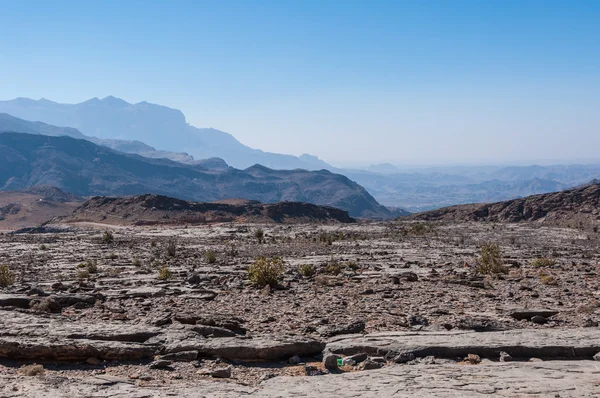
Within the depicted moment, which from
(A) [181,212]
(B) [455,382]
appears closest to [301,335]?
(B) [455,382]

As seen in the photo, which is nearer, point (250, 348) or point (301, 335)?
point (250, 348)

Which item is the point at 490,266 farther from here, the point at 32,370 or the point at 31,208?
the point at 31,208

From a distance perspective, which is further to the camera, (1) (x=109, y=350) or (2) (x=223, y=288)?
(2) (x=223, y=288)

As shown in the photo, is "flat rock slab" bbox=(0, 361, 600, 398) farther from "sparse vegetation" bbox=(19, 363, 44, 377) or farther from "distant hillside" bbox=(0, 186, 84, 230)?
"distant hillside" bbox=(0, 186, 84, 230)

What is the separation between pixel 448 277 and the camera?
16.9 metres

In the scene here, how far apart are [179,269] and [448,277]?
10.5 m

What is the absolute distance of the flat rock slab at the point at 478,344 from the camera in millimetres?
8422

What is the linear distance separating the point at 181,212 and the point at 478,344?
7257 cm

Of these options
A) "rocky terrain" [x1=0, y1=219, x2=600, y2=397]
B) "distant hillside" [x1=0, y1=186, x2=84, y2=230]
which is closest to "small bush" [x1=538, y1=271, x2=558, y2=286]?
"rocky terrain" [x1=0, y1=219, x2=600, y2=397]

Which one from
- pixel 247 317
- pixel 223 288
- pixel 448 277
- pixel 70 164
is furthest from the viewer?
pixel 70 164

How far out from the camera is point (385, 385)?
23.1 feet

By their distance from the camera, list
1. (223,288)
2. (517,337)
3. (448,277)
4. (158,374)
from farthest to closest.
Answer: (448,277)
(223,288)
(517,337)
(158,374)

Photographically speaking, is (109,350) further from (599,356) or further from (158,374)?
(599,356)

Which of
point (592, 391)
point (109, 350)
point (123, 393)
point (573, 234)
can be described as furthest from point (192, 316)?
point (573, 234)
